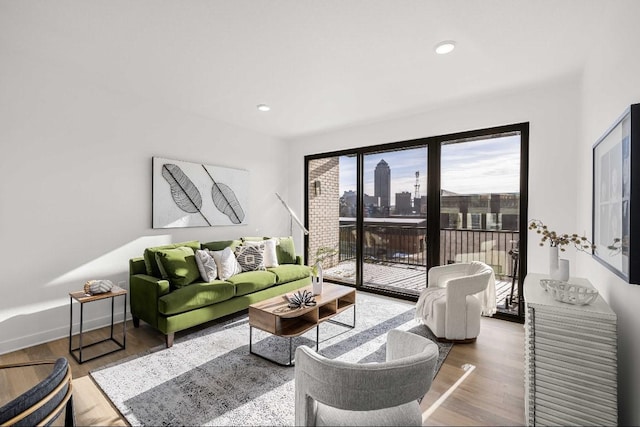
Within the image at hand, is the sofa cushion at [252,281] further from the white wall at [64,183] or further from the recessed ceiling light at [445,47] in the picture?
the recessed ceiling light at [445,47]

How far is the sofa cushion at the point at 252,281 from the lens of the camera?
3.54 m

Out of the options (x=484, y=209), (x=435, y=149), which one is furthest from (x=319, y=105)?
(x=484, y=209)

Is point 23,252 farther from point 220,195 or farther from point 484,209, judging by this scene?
point 484,209

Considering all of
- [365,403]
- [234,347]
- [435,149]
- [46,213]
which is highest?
[435,149]

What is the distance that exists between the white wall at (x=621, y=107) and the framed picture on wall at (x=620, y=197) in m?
0.05

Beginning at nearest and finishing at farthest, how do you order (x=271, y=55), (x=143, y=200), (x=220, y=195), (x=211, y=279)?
(x=271, y=55) < (x=211, y=279) < (x=143, y=200) < (x=220, y=195)

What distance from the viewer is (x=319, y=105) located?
3.94 metres

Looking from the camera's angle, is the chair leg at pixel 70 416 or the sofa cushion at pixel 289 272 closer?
the chair leg at pixel 70 416

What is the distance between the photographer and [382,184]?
4.84m

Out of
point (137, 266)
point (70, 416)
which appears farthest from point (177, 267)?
point (70, 416)

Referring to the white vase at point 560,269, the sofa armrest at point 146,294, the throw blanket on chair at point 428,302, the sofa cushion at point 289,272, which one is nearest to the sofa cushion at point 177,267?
the sofa armrest at point 146,294

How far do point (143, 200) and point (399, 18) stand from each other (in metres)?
3.35

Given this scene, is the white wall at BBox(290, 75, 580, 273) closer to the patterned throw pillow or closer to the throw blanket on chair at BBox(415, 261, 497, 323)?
the throw blanket on chair at BBox(415, 261, 497, 323)

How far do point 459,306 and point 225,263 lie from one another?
2.55 meters
